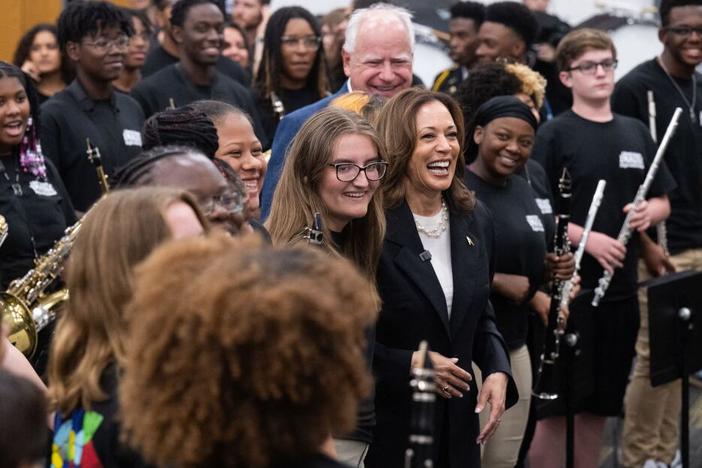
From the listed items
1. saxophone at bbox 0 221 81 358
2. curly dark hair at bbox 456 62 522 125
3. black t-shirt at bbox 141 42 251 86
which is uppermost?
black t-shirt at bbox 141 42 251 86

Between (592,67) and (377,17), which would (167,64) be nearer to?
(377,17)

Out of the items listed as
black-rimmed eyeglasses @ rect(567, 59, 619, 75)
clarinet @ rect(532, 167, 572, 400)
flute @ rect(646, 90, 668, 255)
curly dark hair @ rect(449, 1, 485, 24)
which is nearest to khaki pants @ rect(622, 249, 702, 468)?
flute @ rect(646, 90, 668, 255)

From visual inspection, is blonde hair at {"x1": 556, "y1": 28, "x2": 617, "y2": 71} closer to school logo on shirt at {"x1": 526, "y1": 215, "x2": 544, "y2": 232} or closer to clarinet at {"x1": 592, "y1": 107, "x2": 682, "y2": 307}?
clarinet at {"x1": 592, "y1": 107, "x2": 682, "y2": 307}

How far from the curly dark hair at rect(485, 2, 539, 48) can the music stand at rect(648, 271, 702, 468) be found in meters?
2.63

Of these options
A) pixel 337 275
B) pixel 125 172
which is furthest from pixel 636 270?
pixel 337 275

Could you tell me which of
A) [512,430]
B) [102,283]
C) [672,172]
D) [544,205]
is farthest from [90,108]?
[102,283]

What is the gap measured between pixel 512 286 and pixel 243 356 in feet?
12.7

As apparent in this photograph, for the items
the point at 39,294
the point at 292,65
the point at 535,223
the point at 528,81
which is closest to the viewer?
the point at 39,294

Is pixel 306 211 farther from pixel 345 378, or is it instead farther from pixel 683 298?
pixel 683 298

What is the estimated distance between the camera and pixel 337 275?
241 cm

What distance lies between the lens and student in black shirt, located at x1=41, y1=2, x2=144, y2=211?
22.5 feet

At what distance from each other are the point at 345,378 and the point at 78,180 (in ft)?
15.5

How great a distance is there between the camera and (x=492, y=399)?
510 centimetres

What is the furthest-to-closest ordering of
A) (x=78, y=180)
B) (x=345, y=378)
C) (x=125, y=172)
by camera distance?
1. (x=78, y=180)
2. (x=125, y=172)
3. (x=345, y=378)
